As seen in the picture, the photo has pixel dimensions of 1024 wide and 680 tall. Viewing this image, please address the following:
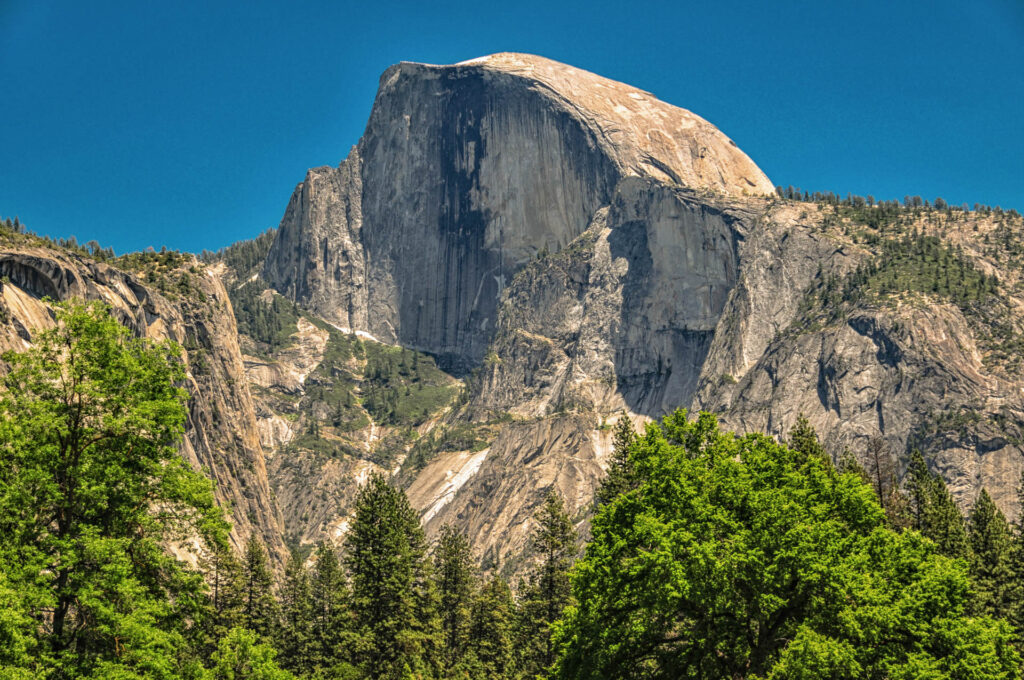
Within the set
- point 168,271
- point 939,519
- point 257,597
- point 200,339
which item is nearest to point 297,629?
point 257,597

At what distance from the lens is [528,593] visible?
67.4 metres

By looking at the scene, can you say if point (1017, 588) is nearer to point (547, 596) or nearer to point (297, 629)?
point (547, 596)

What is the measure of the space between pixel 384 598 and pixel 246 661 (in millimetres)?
21527

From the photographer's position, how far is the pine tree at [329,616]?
58.8m

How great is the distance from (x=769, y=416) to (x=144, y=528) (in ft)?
457

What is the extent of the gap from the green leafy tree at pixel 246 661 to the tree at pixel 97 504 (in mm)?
5558

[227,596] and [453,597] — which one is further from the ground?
[453,597]

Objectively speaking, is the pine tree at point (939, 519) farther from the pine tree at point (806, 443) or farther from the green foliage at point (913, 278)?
the green foliage at point (913, 278)

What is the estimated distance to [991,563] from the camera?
217 ft

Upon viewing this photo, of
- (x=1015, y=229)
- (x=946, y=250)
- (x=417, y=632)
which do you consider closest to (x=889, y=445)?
(x=946, y=250)

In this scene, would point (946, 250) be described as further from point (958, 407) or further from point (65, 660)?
point (65, 660)

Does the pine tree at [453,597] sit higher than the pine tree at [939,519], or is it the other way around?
the pine tree at [939,519]

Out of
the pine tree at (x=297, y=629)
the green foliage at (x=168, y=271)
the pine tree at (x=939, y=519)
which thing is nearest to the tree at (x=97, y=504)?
the pine tree at (x=297, y=629)

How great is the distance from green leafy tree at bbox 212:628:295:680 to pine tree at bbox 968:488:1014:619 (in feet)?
110
